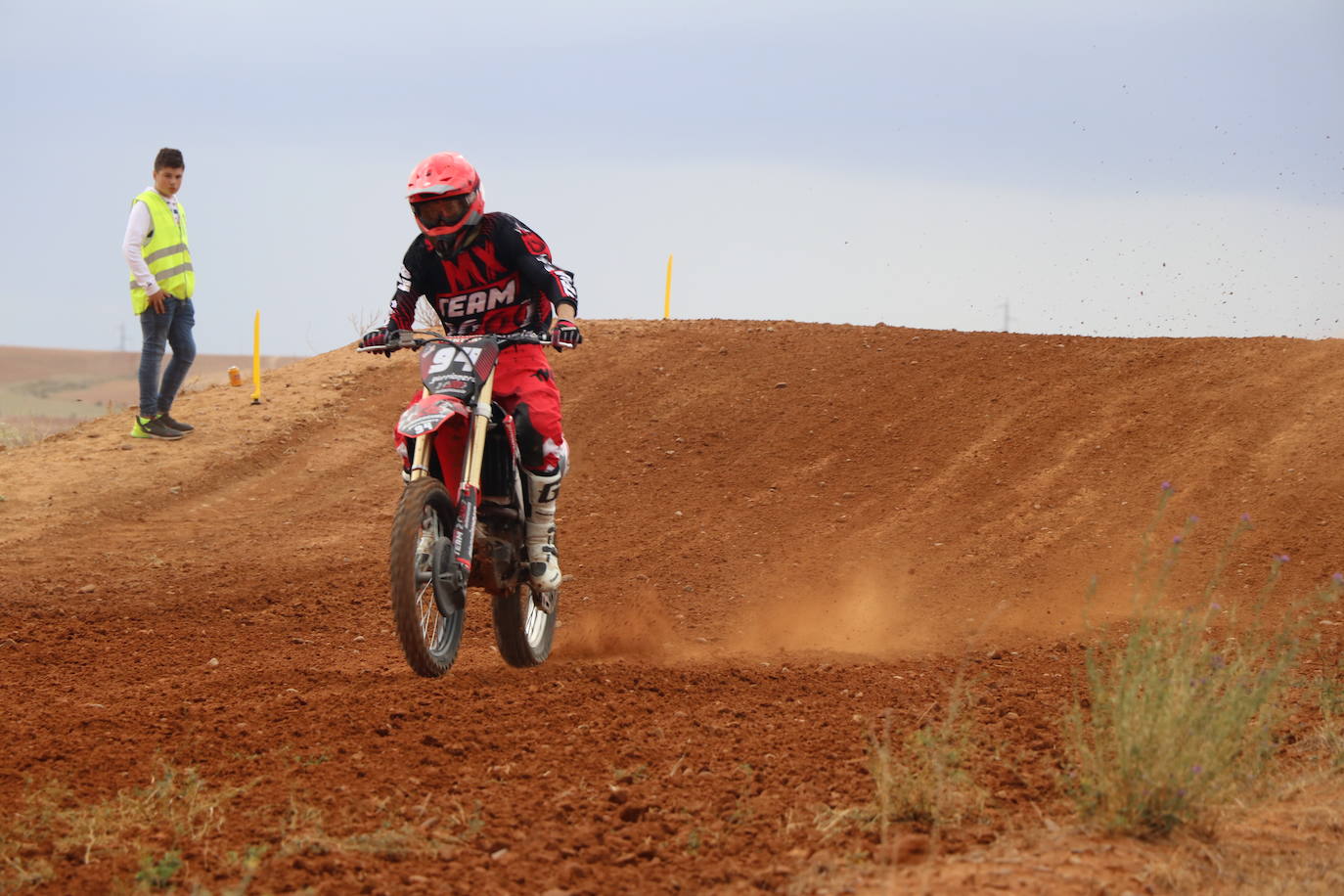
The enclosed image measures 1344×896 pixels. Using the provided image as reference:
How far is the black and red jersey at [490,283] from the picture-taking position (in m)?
6.34

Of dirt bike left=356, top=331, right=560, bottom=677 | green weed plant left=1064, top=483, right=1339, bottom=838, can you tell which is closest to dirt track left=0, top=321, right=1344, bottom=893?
green weed plant left=1064, top=483, right=1339, bottom=838

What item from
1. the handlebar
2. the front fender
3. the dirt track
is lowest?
the dirt track

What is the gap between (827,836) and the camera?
149 inches

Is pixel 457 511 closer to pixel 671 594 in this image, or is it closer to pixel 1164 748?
pixel 1164 748

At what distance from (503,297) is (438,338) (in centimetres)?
56

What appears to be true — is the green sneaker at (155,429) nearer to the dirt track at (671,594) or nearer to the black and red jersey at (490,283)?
the dirt track at (671,594)

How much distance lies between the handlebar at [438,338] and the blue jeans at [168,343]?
6.83 metres

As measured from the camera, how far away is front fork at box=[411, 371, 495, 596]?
18.2ft

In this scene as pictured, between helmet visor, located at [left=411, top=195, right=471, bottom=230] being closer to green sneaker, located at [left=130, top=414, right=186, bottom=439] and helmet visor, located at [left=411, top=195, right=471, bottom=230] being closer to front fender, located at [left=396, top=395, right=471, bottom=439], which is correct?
front fender, located at [left=396, top=395, right=471, bottom=439]

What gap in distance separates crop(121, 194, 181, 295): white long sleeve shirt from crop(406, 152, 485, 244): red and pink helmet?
6.78 metres

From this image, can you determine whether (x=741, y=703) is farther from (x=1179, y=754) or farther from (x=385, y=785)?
(x=1179, y=754)

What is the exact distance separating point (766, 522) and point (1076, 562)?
2.71m

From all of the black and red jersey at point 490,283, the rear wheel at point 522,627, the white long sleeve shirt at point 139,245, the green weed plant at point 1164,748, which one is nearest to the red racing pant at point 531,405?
the black and red jersey at point 490,283

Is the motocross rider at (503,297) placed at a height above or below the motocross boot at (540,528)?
above
